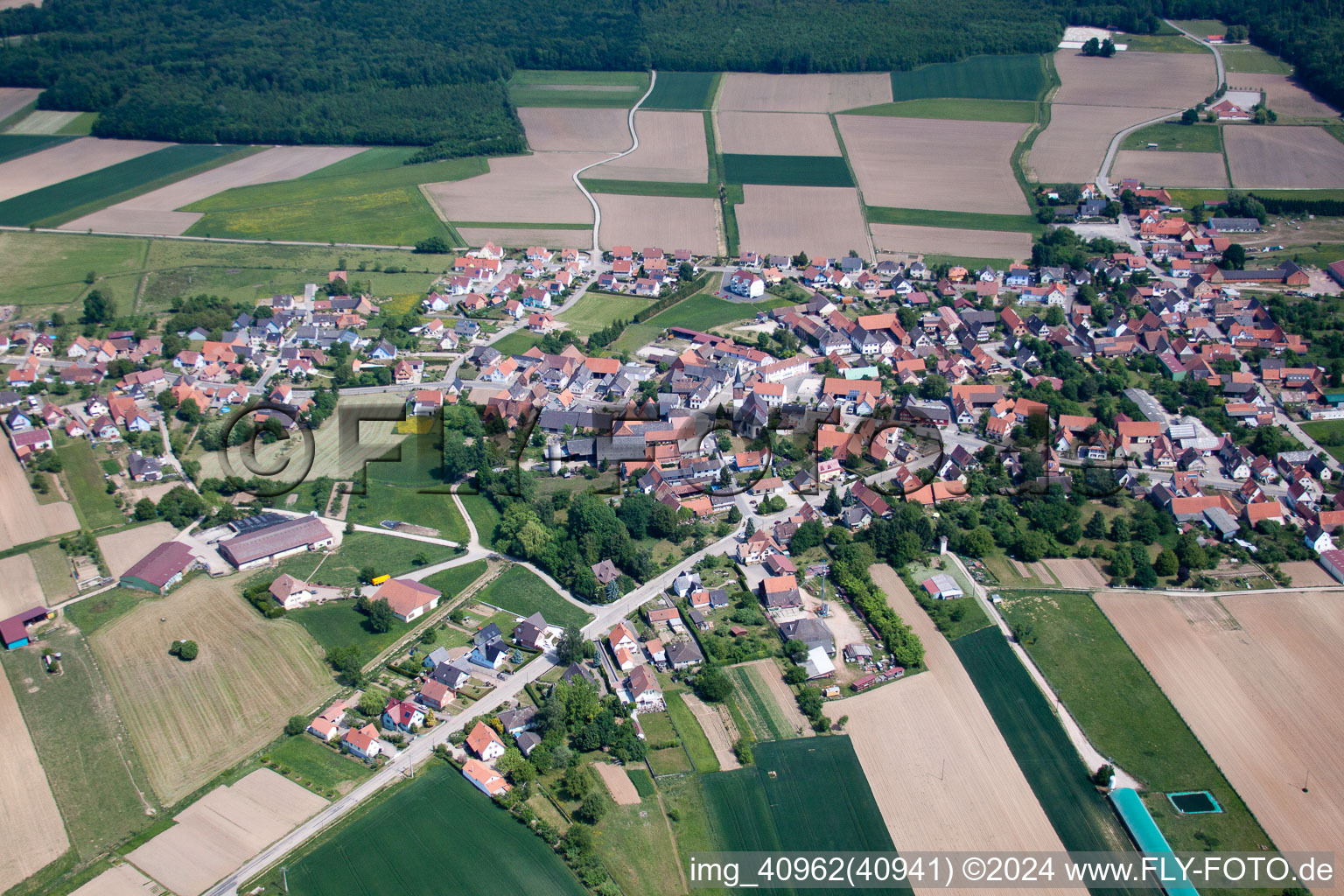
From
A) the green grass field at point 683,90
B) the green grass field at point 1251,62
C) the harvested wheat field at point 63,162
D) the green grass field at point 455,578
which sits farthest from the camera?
the green grass field at point 683,90

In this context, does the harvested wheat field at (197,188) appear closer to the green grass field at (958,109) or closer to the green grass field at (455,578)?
the green grass field at (958,109)

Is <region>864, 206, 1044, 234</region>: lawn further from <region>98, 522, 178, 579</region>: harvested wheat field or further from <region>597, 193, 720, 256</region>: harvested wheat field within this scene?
<region>98, 522, 178, 579</region>: harvested wheat field

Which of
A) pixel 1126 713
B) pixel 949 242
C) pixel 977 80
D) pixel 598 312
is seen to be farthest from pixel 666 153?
pixel 1126 713

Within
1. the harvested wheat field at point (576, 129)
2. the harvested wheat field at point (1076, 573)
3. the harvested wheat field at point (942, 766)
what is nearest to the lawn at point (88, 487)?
the harvested wheat field at point (942, 766)

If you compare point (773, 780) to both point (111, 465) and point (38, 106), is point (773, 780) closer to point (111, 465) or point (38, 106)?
point (111, 465)

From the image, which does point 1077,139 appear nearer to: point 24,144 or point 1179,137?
point 1179,137

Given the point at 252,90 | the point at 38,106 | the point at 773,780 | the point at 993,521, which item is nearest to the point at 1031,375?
the point at 993,521
